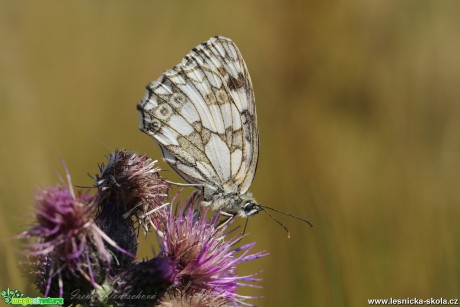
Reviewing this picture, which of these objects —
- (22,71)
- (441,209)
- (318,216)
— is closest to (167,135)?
(318,216)

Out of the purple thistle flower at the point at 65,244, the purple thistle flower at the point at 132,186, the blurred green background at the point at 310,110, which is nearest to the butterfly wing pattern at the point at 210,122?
the purple thistle flower at the point at 132,186

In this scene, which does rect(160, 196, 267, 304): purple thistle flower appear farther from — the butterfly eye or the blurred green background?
the blurred green background

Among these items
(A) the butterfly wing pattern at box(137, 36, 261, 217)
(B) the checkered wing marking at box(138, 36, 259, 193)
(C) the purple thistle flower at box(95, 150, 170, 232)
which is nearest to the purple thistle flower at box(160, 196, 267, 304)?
(C) the purple thistle flower at box(95, 150, 170, 232)

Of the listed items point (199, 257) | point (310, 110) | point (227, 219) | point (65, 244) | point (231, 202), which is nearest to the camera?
point (65, 244)

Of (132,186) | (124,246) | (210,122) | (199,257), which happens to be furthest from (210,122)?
(124,246)

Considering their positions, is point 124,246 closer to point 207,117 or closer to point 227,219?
point 227,219

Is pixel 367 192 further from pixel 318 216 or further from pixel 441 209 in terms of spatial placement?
pixel 318 216
